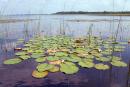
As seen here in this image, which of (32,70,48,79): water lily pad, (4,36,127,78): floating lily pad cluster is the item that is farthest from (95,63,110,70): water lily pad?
(32,70,48,79): water lily pad

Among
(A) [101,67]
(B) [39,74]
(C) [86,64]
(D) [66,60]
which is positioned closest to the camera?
(B) [39,74]

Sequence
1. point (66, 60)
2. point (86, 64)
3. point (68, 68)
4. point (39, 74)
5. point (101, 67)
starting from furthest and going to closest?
point (66, 60), point (86, 64), point (101, 67), point (68, 68), point (39, 74)

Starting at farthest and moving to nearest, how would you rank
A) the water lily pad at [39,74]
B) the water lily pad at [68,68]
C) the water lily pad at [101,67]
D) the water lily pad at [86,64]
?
the water lily pad at [86,64]
the water lily pad at [101,67]
the water lily pad at [68,68]
the water lily pad at [39,74]

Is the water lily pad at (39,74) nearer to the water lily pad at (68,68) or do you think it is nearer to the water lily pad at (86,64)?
the water lily pad at (68,68)

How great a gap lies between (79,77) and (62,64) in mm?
702

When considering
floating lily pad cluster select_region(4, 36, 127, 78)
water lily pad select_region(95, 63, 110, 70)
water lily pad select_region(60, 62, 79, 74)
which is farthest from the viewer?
water lily pad select_region(95, 63, 110, 70)

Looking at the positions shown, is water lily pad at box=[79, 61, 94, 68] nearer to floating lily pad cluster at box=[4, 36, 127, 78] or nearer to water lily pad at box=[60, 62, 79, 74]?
floating lily pad cluster at box=[4, 36, 127, 78]

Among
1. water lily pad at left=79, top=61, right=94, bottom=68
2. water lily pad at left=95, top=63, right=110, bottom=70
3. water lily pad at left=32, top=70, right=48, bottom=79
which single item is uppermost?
water lily pad at left=79, top=61, right=94, bottom=68

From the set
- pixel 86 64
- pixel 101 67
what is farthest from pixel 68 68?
pixel 101 67

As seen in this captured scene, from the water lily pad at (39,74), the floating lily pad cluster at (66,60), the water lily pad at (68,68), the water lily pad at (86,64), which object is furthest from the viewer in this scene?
the water lily pad at (86,64)

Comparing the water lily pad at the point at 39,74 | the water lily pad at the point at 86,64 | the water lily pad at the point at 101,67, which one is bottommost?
the water lily pad at the point at 39,74

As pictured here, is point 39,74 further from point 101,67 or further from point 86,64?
point 101,67

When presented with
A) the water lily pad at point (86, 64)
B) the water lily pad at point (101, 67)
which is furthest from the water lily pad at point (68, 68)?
Answer: the water lily pad at point (101, 67)

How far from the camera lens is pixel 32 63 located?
595 cm
